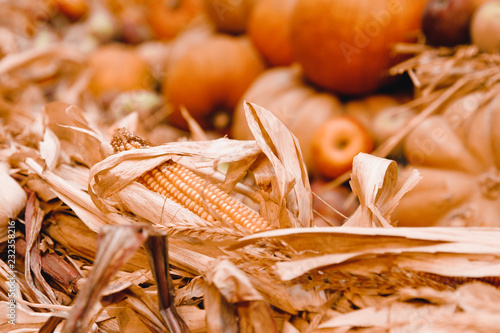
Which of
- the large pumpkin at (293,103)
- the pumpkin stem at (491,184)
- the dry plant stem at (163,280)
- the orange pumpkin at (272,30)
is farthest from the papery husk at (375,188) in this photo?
the orange pumpkin at (272,30)

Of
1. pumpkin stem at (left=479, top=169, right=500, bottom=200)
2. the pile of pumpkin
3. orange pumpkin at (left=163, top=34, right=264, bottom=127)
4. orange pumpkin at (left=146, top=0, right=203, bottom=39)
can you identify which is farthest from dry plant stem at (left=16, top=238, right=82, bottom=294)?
orange pumpkin at (left=146, top=0, right=203, bottom=39)

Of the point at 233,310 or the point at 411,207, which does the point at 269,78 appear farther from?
the point at 233,310

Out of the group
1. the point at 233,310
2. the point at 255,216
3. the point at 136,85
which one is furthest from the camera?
the point at 136,85

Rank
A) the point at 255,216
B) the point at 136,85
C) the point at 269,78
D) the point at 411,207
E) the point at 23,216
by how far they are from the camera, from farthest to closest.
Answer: the point at 136,85
the point at 269,78
the point at 411,207
the point at 23,216
the point at 255,216

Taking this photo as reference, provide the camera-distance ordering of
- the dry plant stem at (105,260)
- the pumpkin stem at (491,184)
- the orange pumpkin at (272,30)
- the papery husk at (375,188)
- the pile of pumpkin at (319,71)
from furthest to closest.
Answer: the orange pumpkin at (272,30), the pile of pumpkin at (319,71), the pumpkin stem at (491,184), the papery husk at (375,188), the dry plant stem at (105,260)

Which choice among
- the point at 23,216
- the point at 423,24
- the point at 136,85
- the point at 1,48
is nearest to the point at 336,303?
the point at 23,216

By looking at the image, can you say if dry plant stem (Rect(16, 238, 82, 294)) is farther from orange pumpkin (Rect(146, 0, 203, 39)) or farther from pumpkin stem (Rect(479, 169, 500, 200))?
orange pumpkin (Rect(146, 0, 203, 39))

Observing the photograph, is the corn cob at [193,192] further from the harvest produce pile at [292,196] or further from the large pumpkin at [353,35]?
the large pumpkin at [353,35]

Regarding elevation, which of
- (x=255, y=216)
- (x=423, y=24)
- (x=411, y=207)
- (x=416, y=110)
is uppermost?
(x=423, y=24)
